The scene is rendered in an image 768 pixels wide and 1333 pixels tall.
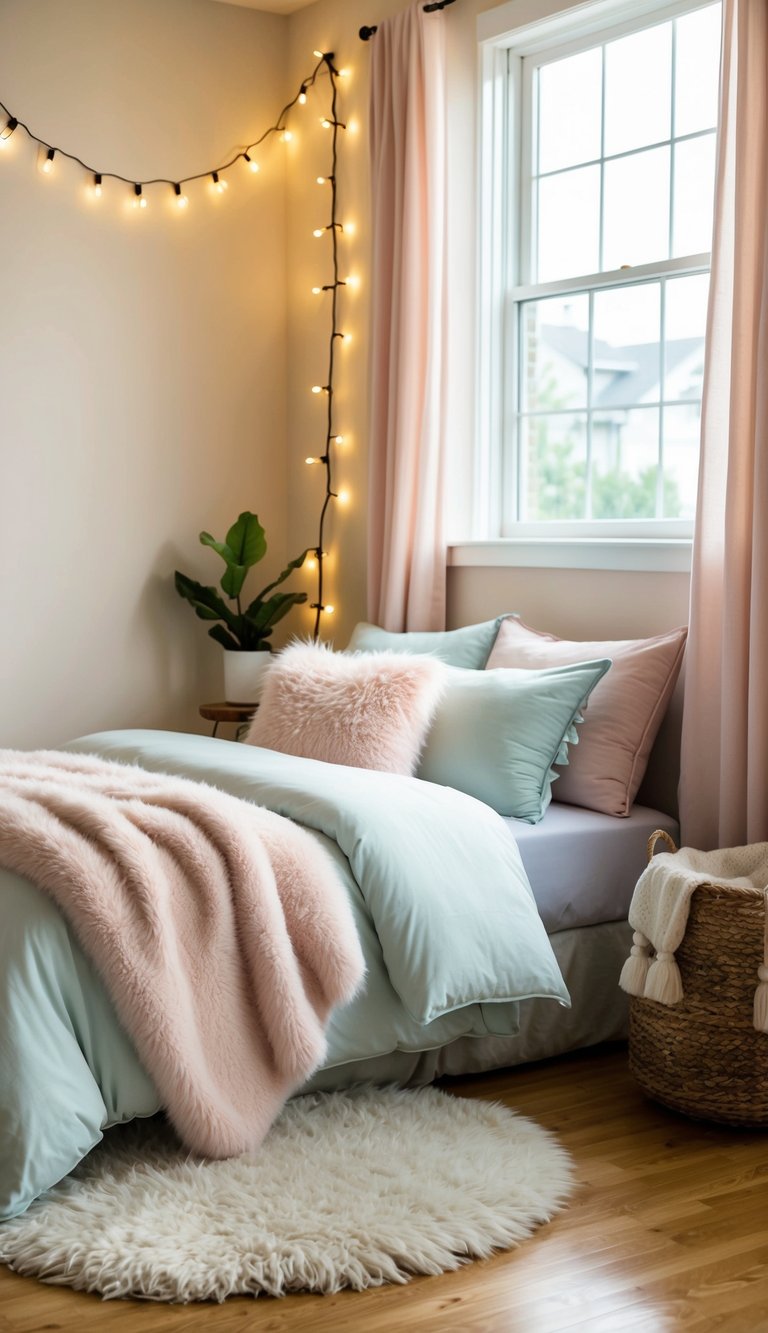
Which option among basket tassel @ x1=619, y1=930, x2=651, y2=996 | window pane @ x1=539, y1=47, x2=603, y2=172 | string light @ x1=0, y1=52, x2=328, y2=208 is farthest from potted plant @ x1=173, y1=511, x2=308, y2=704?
basket tassel @ x1=619, y1=930, x2=651, y2=996

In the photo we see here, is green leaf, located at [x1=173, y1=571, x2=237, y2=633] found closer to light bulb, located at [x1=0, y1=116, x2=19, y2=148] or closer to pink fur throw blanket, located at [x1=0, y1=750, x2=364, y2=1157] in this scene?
light bulb, located at [x1=0, y1=116, x2=19, y2=148]

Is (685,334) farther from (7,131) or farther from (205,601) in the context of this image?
(7,131)

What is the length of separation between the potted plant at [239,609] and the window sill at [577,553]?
73 centimetres

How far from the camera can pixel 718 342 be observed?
3.19m

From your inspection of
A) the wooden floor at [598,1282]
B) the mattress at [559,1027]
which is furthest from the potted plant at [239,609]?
the wooden floor at [598,1282]

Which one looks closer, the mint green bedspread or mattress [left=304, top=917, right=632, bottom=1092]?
the mint green bedspread

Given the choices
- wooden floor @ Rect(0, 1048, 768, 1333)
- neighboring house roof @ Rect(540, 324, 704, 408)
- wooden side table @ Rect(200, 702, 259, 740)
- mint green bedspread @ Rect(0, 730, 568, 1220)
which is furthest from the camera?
wooden side table @ Rect(200, 702, 259, 740)

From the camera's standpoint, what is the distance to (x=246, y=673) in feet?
14.9

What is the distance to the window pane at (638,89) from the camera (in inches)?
145

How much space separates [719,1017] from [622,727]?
818 mm

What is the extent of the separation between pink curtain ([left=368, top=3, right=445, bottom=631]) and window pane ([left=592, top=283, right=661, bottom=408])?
0.50 metres

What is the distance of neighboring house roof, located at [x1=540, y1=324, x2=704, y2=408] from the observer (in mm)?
3662

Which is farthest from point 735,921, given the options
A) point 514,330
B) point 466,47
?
point 466,47

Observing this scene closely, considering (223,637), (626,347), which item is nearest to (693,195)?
(626,347)
